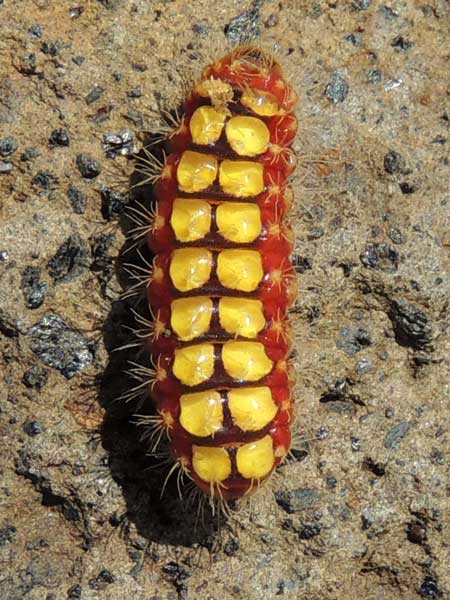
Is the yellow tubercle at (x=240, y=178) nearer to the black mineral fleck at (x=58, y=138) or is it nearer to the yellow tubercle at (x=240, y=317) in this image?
the yellow tubercle at (x=240, y=317)

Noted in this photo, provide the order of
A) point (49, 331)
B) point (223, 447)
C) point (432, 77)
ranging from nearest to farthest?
point (223, 447), point (49, 331), point (432, 77)

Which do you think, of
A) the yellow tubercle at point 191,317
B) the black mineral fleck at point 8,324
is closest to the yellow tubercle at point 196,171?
the yellow tubercle at point 191,317

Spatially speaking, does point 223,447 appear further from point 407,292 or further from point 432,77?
point 432,77

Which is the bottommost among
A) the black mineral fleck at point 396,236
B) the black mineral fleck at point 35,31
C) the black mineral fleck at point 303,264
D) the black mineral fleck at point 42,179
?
the black mineral fleck at point 303,264

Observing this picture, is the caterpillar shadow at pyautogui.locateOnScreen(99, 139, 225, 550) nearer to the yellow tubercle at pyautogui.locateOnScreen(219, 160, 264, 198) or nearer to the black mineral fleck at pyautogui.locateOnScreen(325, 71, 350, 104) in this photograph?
the yellow tubercle at pyautogui.locateOnScreen(219, 160, 264, 198)

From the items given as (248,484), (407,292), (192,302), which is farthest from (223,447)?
(407,292)

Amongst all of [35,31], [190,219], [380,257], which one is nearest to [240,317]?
[190,219]
